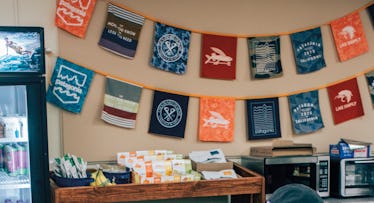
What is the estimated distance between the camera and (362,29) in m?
3.78

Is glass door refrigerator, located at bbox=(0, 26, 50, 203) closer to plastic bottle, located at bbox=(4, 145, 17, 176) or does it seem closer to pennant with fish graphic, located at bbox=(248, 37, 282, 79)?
plastic bottle, located at bbox=(4, 145, 17, 176)

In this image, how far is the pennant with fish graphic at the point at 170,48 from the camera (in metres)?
3.37

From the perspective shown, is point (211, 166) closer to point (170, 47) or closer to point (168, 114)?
point (168, 114)

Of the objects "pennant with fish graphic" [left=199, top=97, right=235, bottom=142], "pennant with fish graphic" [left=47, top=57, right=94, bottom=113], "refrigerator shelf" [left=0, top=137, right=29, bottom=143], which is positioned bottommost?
"refrigerator shelf" [left=0, top=137, right=29, bottom=143]

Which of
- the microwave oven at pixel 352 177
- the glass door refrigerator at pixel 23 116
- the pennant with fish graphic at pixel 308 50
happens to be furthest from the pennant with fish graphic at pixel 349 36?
the glass door refrigerator at pixel 23 116

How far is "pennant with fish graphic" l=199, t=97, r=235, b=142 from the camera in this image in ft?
11.5

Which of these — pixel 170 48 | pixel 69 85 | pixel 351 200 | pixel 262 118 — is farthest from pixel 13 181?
pixel 351 200

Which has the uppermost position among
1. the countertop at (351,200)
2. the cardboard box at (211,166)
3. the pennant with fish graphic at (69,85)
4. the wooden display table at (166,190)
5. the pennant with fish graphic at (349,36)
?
the pennant with fish graphic at (349,36)

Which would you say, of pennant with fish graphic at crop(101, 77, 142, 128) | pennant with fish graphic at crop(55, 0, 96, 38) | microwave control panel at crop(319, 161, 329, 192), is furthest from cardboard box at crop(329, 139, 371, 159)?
pennant with fish graphic at crop(55, 0, 96, 38)

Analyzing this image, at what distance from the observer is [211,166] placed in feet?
10.6

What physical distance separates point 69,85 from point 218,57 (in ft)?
3.93

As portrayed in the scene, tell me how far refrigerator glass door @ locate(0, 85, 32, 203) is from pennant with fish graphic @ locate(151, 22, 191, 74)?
1.04 m

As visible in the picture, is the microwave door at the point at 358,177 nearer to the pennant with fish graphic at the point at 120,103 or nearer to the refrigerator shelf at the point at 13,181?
the pennant with fish graphic at the point at 120,103

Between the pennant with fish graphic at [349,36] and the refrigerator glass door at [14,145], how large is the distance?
8.51ft
